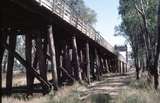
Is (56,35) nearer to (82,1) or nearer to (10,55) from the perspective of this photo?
(10,55)

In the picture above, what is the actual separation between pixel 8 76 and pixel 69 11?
4.05 metres

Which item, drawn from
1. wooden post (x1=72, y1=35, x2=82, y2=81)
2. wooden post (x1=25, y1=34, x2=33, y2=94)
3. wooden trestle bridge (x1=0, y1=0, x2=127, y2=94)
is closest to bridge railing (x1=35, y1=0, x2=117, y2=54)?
wooden trestle bridge (x1=0, y1=0, x2=127, y2=94)

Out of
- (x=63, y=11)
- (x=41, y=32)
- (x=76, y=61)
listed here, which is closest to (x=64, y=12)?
(x=63, y=11)

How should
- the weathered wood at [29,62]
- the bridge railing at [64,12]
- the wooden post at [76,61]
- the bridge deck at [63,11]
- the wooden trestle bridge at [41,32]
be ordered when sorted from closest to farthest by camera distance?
the bridge deck at [63,11]
the wooden trestle bridge at [41,32]
the bridge railing at [64,12]
the weathered wood at [29,62]
the wooden post at [76,61]

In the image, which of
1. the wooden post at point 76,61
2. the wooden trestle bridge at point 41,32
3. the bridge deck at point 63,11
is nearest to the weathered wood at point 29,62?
the wooden trestle bridge at point 41,32

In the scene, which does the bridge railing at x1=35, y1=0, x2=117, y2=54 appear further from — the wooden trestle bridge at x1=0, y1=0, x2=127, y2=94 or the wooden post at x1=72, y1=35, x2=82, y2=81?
the wooden post at x1=72, y1=35, x2=82, y2=81

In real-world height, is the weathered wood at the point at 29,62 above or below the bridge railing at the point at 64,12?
below

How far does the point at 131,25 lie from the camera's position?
4212 centimetres

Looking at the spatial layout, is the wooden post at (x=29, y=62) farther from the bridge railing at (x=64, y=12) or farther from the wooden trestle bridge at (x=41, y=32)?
the bridge railing at (x=64, y=12)

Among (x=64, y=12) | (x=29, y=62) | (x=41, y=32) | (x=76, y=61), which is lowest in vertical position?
(x=29, y=62)

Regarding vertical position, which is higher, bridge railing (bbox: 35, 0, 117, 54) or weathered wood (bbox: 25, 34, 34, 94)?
bridge railing (bbox: 35, 0, 117, 54)

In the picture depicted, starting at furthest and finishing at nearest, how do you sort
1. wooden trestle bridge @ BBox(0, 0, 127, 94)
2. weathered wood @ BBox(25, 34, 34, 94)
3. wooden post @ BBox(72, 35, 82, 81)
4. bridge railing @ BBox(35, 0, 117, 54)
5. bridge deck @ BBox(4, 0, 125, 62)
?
wooden post @ BBox(72, 35, 82, 81) < weathered wood @ BBox(25, 34, 34, 94) < bridge railing @ BBox(35, 0, 117, 54) < wooden trestle bridge @ BBox(0, 0, 127, 94) < bridge deck @ BBox(4, 0, 125, 62)

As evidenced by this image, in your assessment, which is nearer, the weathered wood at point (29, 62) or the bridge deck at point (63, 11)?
the bridge deck at point (63, 11)

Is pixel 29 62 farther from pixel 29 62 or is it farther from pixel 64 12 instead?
pixel 64 12
